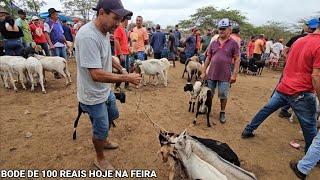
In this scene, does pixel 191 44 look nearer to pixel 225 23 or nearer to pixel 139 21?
pixel 139 21

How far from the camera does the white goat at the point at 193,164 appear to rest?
8.86 feet

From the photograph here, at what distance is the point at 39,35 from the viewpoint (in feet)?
30.9

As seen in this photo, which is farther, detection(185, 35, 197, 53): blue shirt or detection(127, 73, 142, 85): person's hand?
detection(185, 35, 197, 53): blue shirt

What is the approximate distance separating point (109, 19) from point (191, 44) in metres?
9.78

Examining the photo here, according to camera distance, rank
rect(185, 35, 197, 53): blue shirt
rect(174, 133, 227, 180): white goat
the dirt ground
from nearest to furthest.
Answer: rect(174, 133, 227, 180): white goat < the dirt ground < rect(185, 35, 197, 53): blue shirt

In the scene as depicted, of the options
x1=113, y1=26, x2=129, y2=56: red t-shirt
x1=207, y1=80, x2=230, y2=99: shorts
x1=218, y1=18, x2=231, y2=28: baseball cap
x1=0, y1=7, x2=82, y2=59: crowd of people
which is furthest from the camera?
x1=0, y1=7, x2=82, y2=59: crowd of people

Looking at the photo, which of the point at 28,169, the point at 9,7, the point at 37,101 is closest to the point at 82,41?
the point at 28,169

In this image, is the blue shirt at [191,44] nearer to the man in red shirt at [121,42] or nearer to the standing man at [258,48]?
the standing man at [258,48]

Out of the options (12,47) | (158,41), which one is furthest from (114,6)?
(158,41)

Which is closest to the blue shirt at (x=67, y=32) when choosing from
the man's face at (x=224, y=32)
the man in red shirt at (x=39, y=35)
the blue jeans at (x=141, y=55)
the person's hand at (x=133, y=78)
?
the man in red shirt at (x=39, y=35)

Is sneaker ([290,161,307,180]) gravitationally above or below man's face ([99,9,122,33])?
below

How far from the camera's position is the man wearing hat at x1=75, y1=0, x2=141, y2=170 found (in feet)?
9.25

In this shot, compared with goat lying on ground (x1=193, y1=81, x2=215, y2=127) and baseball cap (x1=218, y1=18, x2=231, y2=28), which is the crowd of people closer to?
goat lying on ground (x1=193, y1=81, x2=215, y2=127)

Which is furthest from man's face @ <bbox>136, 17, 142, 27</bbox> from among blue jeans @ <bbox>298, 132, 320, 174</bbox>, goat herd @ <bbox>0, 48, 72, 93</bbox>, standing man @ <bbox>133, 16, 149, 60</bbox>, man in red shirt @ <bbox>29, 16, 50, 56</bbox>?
blue jeans @ <bbox>298, 132, 320, 174</bbox>
